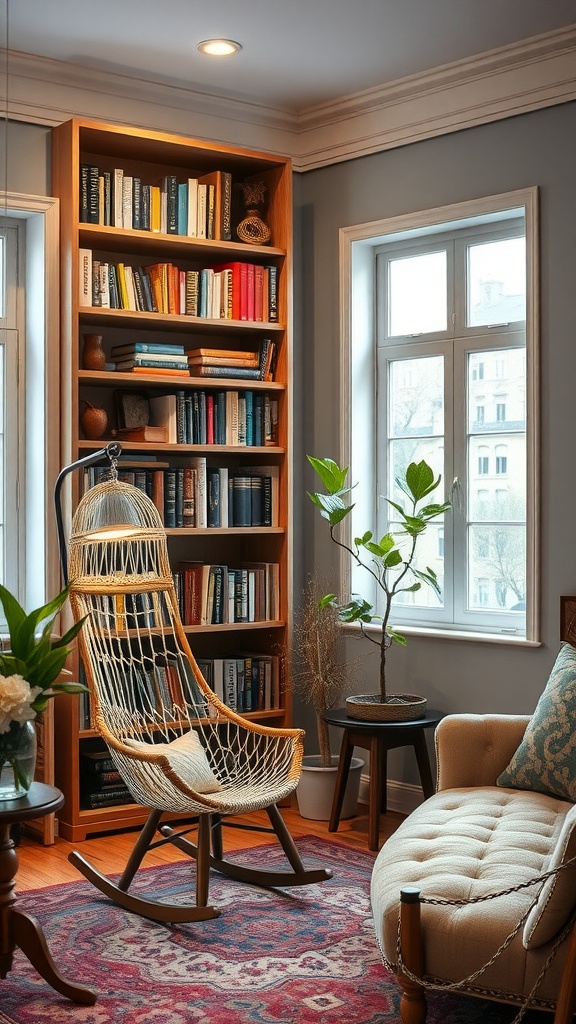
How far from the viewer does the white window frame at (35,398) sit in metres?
4.55

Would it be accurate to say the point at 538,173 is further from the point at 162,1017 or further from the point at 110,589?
the point at 162,1017

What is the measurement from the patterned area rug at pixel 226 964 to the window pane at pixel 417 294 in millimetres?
2399

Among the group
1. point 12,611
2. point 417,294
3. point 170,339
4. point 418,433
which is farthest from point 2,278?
point 12,611

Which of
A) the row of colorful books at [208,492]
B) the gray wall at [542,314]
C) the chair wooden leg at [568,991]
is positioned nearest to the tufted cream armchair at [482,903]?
the chair wooden leg at [568,991]

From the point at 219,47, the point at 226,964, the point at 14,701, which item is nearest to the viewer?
the point at 14,701

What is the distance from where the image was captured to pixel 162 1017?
2.92 meters

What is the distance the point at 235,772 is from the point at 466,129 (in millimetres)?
2718

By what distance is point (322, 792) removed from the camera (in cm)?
481

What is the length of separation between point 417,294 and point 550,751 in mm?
2329

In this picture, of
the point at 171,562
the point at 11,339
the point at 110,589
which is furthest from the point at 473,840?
the point at 11,339

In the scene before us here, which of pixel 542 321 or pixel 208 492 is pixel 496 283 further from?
pixel 208 492

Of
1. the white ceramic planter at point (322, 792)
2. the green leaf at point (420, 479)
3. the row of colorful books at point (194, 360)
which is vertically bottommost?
the white ceramic planter at point (322, 792)

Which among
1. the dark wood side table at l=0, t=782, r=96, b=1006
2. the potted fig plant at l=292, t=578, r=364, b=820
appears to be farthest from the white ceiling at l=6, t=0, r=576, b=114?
the dark wood side table at l=0, t=782, r=96, b=1006

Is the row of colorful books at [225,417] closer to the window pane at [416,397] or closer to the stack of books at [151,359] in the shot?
the stack of books at [151,359]
